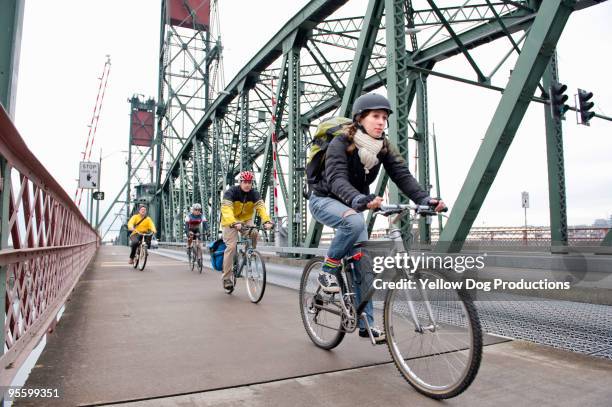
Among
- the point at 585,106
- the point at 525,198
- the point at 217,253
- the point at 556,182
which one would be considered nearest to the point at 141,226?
the point at 217,253

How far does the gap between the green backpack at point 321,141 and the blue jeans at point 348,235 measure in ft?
0.84

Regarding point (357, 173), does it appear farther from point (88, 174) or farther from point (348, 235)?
point (88, 174)

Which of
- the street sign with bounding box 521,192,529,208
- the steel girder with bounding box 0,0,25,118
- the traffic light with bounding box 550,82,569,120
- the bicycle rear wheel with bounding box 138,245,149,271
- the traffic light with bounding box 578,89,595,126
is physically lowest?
the bicycle rear wheel with bounding box 138,245,149,271

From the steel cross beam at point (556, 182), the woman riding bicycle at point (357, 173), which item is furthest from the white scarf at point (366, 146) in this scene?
the steel cross beam at point (556, 182)

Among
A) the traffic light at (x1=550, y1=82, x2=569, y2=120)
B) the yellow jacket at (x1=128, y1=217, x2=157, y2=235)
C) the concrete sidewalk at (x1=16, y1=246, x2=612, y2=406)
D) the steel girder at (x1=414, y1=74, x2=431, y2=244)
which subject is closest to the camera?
the concrete sidewalk at (x1=16, y1=246, x2=612, y2=406)

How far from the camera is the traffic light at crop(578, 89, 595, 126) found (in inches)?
552

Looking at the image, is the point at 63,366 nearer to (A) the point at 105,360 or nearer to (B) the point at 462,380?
(A) the point at 105,360

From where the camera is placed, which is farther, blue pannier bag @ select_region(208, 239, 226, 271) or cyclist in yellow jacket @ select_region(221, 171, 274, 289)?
blue pannier bag @ select_region(208, 239, 226, 271)

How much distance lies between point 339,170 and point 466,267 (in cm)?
151

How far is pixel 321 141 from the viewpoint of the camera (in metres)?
3.39

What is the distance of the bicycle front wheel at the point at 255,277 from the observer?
5.72m

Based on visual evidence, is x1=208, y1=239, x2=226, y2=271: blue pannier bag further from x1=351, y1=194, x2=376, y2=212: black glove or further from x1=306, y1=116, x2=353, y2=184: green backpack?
x1=351, y1=194, x2=376, y2=212: black glove

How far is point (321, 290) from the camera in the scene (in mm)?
3566

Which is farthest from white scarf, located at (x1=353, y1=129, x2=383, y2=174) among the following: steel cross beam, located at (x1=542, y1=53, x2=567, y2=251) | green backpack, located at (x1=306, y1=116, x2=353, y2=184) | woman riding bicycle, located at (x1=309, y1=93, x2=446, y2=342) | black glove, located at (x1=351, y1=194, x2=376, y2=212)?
steel cross beam, located at (x1=542, y1=53, x2=567, y2=251)
